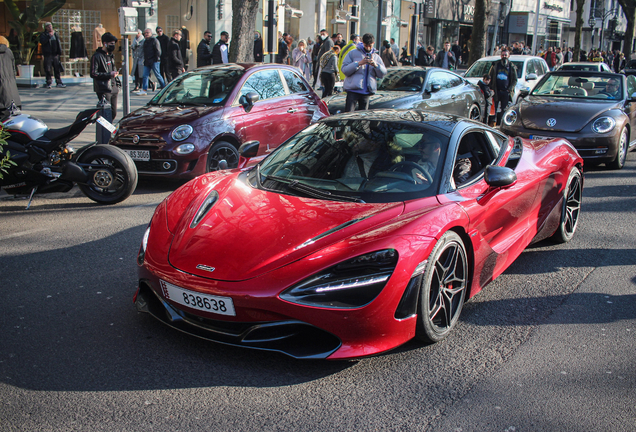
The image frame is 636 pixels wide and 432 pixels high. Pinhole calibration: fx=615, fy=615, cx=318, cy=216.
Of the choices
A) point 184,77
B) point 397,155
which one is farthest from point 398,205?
point 184,77

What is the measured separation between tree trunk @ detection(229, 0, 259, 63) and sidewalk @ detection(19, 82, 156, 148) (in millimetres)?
3061

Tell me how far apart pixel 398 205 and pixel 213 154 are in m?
4.91

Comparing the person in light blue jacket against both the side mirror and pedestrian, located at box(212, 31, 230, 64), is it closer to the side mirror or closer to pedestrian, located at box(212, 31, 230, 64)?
the side mirror

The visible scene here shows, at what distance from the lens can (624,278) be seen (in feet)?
16.4

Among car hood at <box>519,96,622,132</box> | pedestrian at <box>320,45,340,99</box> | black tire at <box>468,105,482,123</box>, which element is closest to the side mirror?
car hood at <box>519,96,622,132</box>

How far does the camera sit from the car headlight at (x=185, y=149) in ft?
25.9

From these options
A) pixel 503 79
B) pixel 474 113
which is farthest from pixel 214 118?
pixel 503 79

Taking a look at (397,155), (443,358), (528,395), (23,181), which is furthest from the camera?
(23,181)

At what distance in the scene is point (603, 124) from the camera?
971 centimetres

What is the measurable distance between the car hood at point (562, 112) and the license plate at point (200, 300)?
8.09 m

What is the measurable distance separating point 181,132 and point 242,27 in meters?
6.49

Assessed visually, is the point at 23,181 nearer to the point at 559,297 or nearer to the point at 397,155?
the point at 397,155

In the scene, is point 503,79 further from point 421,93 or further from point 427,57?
point 427,57

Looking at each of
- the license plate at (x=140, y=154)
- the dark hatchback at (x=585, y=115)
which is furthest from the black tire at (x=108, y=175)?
the dark hatchback at (x=585, y=115)
